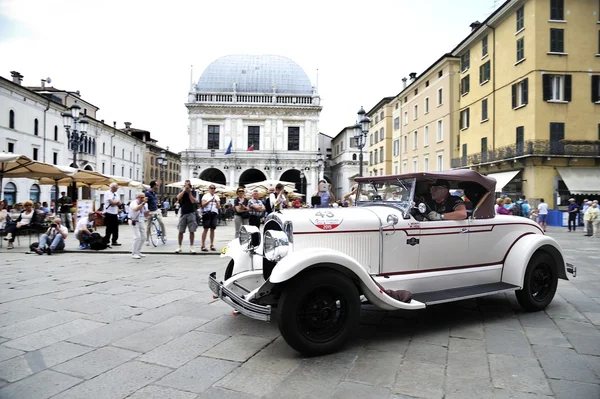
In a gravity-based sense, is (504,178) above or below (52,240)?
above

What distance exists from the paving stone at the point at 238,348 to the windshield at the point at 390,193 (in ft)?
7.14

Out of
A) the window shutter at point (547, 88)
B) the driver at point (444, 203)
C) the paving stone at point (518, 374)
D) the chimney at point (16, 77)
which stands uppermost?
the chimney at point (16, 77)

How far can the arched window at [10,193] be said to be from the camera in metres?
31.6

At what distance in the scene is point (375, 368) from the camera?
3.33m

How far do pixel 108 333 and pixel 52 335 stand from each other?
55 cm

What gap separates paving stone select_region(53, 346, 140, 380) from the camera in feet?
10.6

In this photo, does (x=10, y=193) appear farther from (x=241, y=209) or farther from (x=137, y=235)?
(x=241, y=209)

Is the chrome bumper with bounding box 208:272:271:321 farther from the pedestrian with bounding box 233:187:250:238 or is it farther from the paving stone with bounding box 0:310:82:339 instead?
the pedestrian with bounding box 233:187:250:238

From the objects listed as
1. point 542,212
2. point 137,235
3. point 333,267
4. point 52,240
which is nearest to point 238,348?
point 333,267

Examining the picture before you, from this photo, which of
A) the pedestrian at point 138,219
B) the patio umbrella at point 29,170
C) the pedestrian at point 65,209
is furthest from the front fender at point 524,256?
the pedestrian at point 65,209

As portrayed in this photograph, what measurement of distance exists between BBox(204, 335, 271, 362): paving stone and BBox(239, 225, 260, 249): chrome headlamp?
110 centimetres

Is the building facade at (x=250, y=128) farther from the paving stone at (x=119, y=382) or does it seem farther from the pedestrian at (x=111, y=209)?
the paving stone at (x=119, y=382)

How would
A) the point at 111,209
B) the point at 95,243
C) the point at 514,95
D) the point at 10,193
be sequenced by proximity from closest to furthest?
1. the point at 95,243
2. the point at 111,209
3. the point at 514,95
4. the point at 10,193

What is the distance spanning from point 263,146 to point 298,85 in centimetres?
1101
